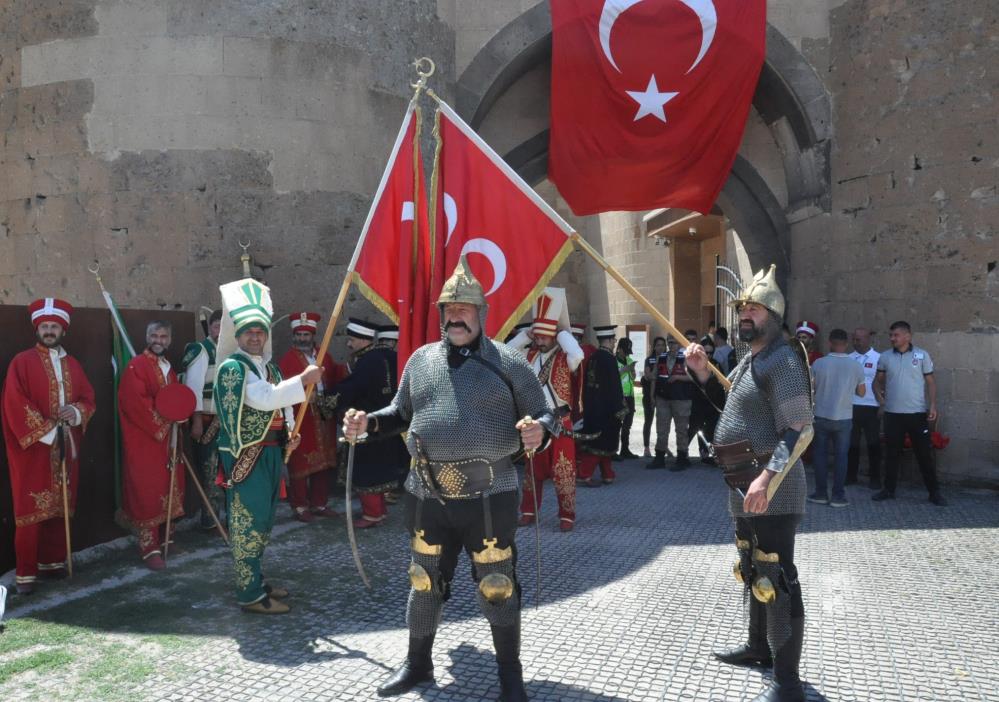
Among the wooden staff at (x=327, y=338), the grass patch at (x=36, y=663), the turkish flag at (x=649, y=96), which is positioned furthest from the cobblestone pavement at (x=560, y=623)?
the turkish flag at (x=649, y=96)

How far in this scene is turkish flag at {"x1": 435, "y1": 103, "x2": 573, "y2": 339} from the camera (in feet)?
16.2

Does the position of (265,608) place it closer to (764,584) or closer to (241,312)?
(241,312)

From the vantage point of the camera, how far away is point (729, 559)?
5562mm

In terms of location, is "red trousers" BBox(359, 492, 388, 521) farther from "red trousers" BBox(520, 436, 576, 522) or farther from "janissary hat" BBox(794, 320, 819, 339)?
"janissary hat" BBox(794, 320, 819, 339)

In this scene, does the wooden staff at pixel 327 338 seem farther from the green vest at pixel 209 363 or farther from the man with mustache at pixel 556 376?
the man with mustache at pixel 556 376

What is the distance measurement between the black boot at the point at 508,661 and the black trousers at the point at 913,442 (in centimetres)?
571

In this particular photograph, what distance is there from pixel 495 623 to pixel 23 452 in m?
3.48

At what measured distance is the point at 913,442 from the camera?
300 inches

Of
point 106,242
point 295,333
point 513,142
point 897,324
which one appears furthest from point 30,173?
point 897,324

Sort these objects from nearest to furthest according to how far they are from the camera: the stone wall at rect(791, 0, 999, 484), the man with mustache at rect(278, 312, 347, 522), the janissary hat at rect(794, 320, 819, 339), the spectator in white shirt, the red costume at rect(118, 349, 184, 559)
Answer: the red costume at rect(118, 349, 184, 559) < the man with mustache at rect(278, 312, 347, 522) < the spectator in white shirt < the stone wall at rect(791, 0, 999, 484) < the janissary hat at rect(794, 320, 819, 339)

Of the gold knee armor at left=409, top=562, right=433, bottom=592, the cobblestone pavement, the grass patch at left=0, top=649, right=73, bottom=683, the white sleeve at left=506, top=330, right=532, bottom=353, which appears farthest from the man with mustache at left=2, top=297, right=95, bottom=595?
the white sleeve at left=506, top=330, right=532, bottom=353

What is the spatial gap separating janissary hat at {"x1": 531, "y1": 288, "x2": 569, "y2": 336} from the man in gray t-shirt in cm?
282

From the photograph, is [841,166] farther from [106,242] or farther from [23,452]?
[23,452]

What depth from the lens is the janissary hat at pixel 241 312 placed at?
4449mm
